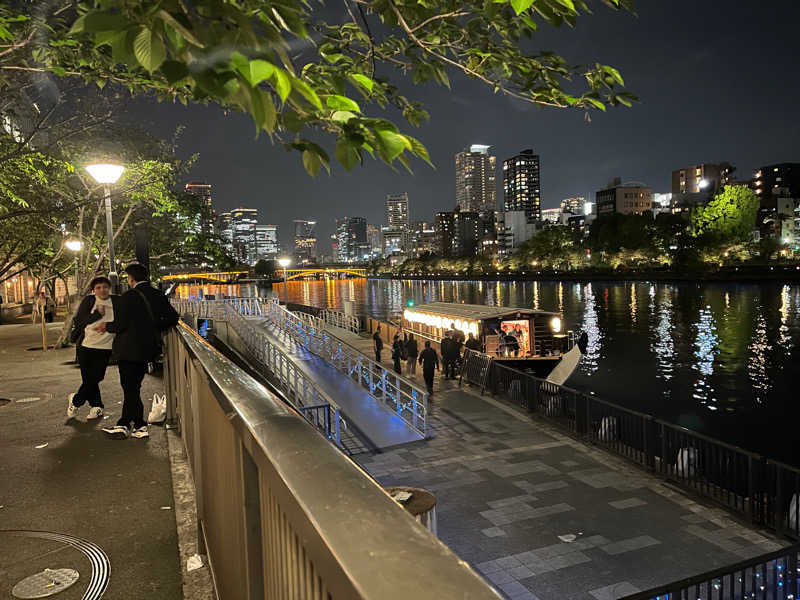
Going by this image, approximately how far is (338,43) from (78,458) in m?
5.27

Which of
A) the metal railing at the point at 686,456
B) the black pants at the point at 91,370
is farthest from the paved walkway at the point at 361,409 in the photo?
the black pants at the point at 91,370

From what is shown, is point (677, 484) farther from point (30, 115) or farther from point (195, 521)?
point (30, 115)

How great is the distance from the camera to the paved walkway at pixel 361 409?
46.1ft

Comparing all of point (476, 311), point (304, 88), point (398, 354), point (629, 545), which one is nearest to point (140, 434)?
point (304, 88)

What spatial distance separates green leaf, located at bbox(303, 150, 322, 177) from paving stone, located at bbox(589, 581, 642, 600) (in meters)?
7.14

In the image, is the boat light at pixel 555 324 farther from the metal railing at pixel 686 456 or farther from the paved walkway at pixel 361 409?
the paved walkway at pixel 361 409

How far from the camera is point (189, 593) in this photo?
365 centimetres

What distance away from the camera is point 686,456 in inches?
430

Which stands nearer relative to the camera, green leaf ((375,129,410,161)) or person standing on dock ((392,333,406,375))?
green leaf ((375,129,410,161))

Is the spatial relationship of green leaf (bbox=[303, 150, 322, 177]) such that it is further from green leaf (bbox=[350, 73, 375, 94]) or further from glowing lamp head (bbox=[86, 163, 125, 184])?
glowing lamp head (bbox=[86, 163, 125, 184])

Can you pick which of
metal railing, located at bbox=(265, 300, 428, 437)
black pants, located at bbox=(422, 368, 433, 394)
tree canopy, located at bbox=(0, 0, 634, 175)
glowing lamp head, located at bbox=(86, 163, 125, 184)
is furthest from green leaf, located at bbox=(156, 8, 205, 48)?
black pants, located at bbox=(422, 368, 433, 394)

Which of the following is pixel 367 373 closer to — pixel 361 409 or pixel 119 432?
pixel 361 409

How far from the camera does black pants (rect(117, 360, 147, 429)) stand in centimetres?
671

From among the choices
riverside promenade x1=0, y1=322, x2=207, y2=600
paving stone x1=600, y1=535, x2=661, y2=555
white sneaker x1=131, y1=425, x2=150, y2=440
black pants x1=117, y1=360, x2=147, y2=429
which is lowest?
paving stone x1=600, y1=535, x2=661, y2=555
